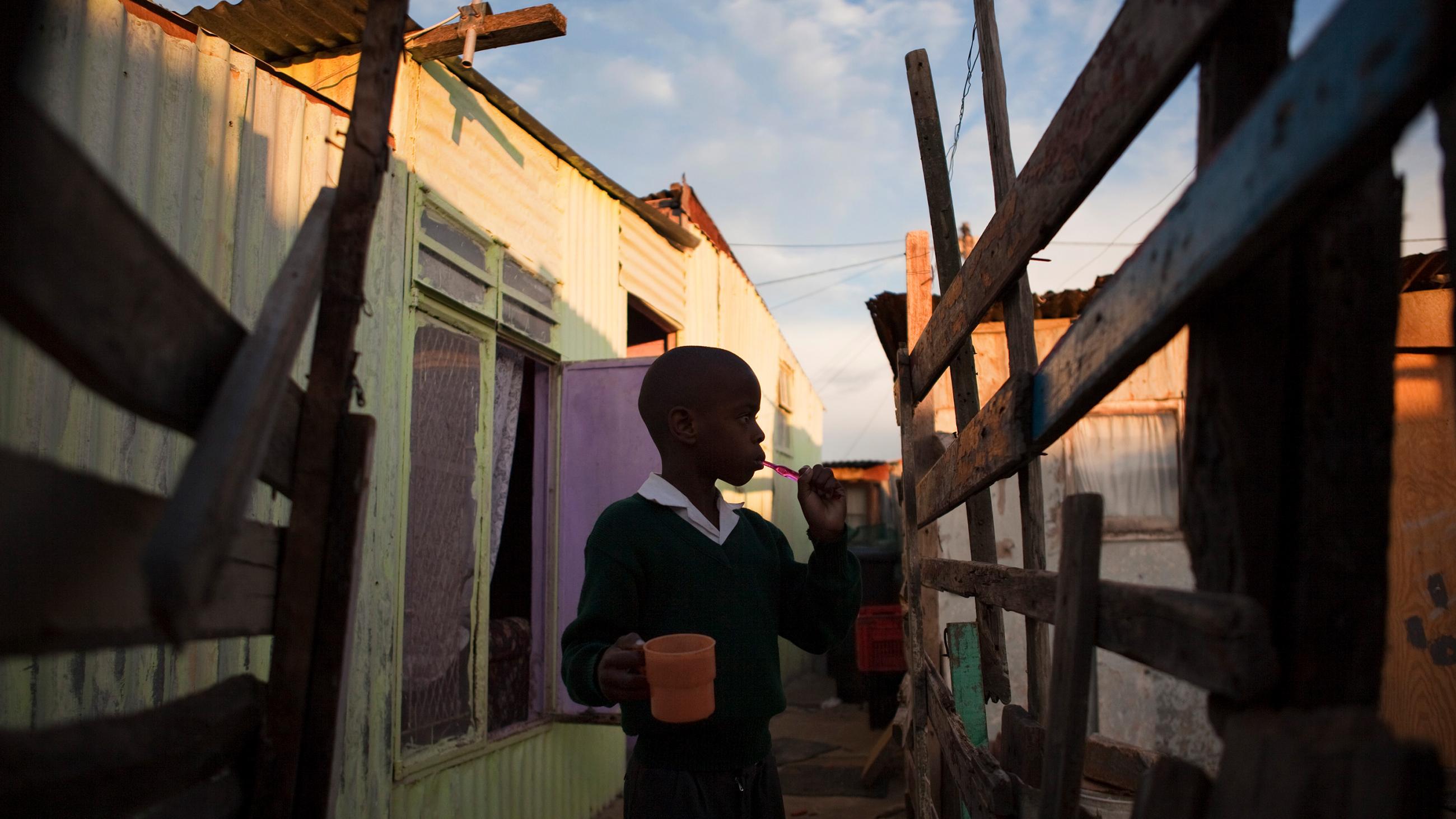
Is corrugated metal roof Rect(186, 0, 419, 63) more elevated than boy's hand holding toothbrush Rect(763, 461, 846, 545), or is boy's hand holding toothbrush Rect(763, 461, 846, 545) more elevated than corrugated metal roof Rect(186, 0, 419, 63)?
corrugated metal roof Rect(186, 0, 419, 63)

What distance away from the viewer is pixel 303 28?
145 inches

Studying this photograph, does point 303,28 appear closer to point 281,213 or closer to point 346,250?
point 281,213

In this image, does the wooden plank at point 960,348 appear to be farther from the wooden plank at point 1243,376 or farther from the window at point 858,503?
the window at point 858,503

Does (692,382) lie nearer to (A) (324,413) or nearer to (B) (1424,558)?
(A) (324,413)

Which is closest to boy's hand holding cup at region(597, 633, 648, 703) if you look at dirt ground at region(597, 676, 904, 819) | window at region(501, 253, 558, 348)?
window at region(501, 253, 558, 348)

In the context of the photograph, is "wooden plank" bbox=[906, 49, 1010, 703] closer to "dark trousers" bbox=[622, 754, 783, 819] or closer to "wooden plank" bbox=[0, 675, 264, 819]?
"dark trousers" bbox=[622, 754, 783, 819]

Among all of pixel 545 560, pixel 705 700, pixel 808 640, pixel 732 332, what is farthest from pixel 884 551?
pixel 705 700

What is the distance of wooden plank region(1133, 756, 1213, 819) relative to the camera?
2.88 ft

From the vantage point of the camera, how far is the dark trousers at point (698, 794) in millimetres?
1878

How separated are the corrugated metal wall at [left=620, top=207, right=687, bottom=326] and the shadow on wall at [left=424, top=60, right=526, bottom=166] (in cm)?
172

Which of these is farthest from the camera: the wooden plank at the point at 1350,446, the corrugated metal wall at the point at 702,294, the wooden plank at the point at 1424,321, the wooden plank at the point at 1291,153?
the corrugated metal wall at the point at 702,294

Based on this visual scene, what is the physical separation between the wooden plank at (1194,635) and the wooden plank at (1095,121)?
58cm

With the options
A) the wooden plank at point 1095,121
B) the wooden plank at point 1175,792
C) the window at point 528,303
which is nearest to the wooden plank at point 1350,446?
the wooden plank at point 1175,792

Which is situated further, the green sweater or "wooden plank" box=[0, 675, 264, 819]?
the green sweater
